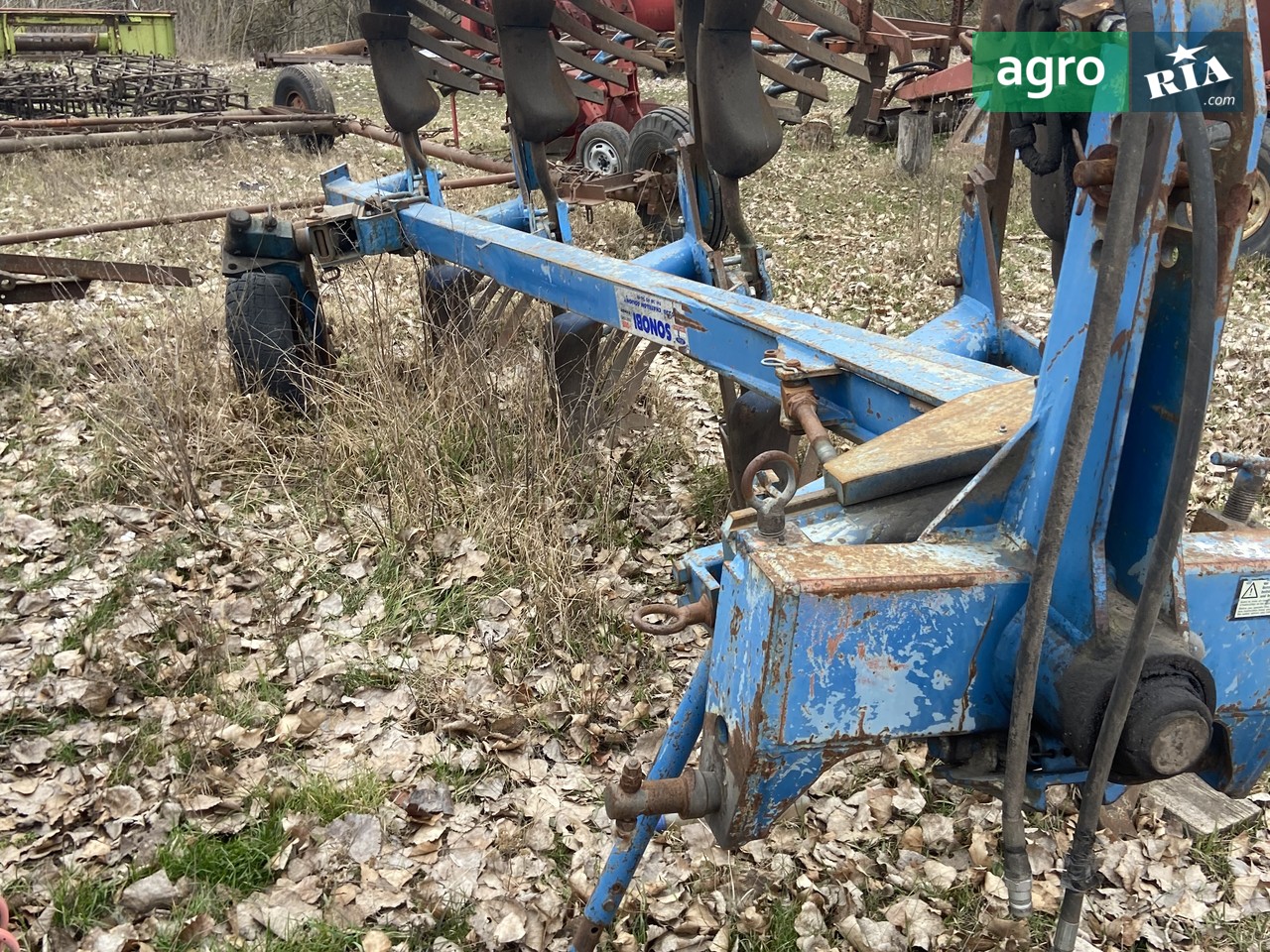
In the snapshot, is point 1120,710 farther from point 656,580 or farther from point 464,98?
point 464,98

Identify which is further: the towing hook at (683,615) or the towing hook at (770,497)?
the towing hook at (683,615)

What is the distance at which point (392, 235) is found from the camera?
4.89 metres

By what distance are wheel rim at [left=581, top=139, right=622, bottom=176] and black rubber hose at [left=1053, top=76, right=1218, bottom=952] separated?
318 inches

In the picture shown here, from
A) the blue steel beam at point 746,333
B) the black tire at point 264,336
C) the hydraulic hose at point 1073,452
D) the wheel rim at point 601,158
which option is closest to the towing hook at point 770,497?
the hydraulic hose at point 1073,452

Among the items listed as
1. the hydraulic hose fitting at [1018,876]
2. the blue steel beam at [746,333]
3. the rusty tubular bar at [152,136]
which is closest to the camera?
the hydraulic hose fitting at [1018,876]

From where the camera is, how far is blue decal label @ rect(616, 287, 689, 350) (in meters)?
3.23

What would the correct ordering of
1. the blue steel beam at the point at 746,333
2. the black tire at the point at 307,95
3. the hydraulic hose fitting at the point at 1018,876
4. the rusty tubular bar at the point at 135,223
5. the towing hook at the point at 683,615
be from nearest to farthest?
the hydraulic hose fitting at the point at 1018,876
the towing hook at the point at 683,615
the blue steel beam at the point at 746,333
the rusty tubular bar at the point at 135,223
the black tire at the point at 307,95

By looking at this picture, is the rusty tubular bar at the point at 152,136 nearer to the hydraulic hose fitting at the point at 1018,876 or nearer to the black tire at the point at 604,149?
the black tire at the point at 604,149

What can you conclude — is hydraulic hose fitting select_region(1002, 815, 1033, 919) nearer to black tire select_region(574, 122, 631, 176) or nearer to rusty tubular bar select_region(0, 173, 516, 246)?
rusty tubular bar select_region(0, 173, 516, 246)

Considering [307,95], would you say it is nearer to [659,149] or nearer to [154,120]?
[154,120]

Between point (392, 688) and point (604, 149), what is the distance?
702 cm

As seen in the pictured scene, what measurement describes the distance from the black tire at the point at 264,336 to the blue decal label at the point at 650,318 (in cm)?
188

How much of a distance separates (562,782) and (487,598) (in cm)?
87

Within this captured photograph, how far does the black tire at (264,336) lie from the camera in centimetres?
474
